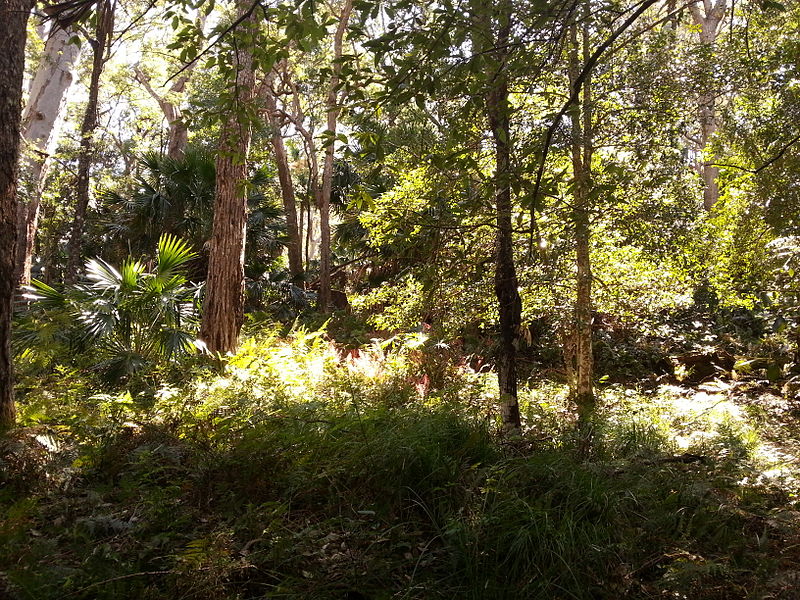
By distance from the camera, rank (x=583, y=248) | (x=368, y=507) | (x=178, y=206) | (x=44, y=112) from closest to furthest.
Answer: (x=368, y=507) < (x=583, y=248) < (x=44, y=112) < (x=178, y=206)

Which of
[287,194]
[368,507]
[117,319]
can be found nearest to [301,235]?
[287,194]

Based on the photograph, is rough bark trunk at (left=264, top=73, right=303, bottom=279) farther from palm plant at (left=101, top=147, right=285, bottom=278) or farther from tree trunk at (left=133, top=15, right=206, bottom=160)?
palm plant at (left=101, top=147, right=285, bottom=278)

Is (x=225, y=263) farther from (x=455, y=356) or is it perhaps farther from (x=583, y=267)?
(x=583, y=267)

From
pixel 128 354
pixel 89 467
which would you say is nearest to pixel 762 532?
pixel 89 467

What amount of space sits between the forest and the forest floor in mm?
24

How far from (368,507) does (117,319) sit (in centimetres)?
512

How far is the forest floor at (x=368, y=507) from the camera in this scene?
3.24m

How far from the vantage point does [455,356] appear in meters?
10.2

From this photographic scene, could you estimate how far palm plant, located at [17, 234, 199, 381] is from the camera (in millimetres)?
7477

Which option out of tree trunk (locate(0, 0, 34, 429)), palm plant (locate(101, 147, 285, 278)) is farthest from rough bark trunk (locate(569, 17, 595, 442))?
palm plant (locate(101, 147, 285, 278))

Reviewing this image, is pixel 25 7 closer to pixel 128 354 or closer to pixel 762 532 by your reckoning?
pixel 128 354

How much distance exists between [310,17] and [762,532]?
434 centimetres

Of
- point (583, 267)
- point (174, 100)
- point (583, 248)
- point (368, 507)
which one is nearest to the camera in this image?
point (368, 507)

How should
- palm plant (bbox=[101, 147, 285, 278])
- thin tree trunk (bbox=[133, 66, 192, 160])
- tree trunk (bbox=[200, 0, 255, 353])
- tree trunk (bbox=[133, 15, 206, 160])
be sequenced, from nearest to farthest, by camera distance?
tree trunk (bbox=[200, 0, 255, 353]), palm plant (bbox=[101, 147, 285, 278]), tree trunk (bbox=[133, 15, 206, 160]), thin tree trunk (bbox=[133, 66, 192, 160])
